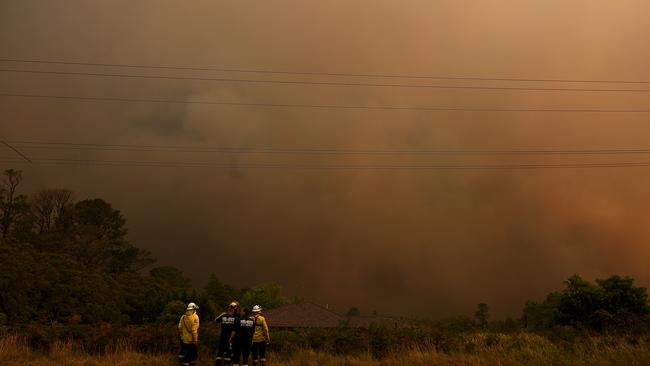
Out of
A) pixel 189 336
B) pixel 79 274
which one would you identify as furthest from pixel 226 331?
pixel 79 274

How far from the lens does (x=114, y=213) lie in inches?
3898

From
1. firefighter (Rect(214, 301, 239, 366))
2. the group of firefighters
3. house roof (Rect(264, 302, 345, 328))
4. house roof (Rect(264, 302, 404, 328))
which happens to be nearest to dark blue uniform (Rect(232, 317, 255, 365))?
the group of firefighters

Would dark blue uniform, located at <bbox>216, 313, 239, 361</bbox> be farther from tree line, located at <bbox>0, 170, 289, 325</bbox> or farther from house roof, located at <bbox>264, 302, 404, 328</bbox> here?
house roof, located at <bbox>264, 302, 404, 328</bbox>

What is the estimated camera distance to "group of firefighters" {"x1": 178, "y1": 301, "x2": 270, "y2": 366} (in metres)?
21.5

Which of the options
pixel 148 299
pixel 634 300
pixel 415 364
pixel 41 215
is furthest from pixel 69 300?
pixel 634 300

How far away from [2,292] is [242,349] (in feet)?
127

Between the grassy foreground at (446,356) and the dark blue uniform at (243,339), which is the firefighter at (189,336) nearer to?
the dark blue uniform at (243,339)

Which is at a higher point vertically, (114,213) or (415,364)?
(114,213)

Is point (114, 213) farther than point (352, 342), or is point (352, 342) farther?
point (114, 213)

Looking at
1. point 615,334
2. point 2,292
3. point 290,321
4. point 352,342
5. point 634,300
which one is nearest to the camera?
point 352,342

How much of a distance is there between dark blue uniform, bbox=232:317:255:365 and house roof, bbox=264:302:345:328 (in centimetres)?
4855

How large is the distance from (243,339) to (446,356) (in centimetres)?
785

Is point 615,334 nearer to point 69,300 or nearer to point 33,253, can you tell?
point 69,300

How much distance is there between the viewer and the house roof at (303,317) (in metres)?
71.5
